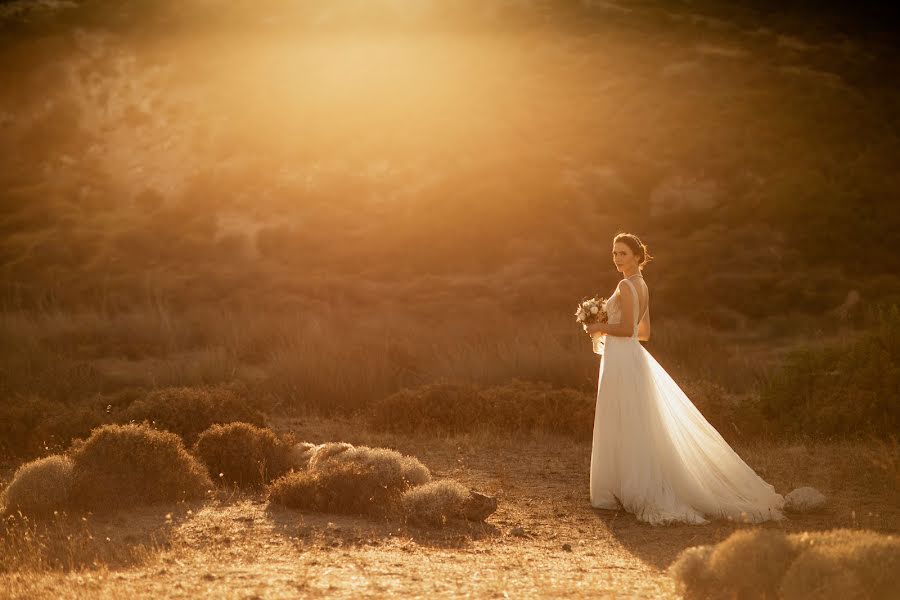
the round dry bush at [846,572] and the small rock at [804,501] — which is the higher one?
the round dry bush at [846,572]

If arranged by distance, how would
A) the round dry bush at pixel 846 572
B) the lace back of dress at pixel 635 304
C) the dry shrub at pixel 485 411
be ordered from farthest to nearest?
the dry shrub at pixel 485 411, the lace back of dress at pixel 635 304, the round dry bush at pixel 846 572

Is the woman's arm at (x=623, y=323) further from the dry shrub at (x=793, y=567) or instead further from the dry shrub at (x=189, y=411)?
the dry shrub at (x=189, y=411)

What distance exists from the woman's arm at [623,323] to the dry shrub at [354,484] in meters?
2.06

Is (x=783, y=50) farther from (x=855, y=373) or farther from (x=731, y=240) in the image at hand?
(x=855, y=373)

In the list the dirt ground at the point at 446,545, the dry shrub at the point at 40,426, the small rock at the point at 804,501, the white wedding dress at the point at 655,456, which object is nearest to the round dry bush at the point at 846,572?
the dirt ground at the point at 446,545

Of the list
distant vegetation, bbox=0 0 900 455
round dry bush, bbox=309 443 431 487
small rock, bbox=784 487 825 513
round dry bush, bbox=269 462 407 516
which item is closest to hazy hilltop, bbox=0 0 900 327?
distant vegetation, bbox=0 0 900 455

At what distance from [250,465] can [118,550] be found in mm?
2788

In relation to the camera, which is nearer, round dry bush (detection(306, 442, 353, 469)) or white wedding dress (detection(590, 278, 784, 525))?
white wedding dress (detection(590, 278, 784, 525))

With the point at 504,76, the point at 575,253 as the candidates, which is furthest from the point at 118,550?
the point at 504,76

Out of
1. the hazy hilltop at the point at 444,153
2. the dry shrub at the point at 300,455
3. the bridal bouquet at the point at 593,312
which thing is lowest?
the dry shrub at the point at 300,455

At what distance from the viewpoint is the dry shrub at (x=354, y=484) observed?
9250mm

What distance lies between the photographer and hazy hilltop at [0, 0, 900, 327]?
3219cm

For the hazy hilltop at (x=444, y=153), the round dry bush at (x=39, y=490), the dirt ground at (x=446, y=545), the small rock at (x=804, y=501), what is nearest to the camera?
the dirt ground at (x=446, y=545)

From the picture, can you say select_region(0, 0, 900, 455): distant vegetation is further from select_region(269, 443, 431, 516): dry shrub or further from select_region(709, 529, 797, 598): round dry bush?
select_region(709, 529, 797, 598): round dry bush
